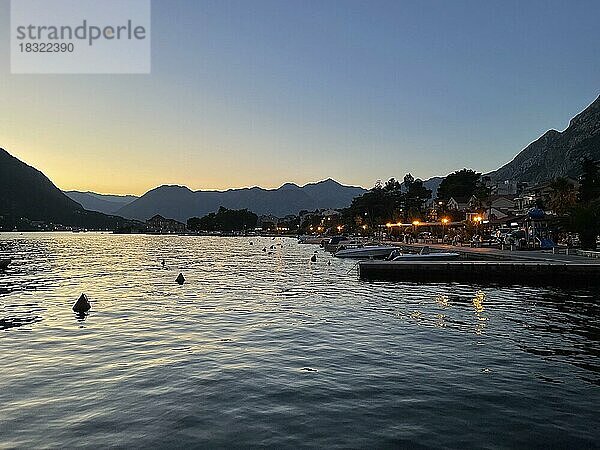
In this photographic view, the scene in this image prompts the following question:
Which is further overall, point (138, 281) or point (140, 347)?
point (138, 281)

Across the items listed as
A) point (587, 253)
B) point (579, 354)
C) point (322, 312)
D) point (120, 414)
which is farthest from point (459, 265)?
point (120, 414)

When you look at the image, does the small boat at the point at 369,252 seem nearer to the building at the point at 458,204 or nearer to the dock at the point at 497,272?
the dock at the point at 497,272

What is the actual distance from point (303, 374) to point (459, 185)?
14677 cm

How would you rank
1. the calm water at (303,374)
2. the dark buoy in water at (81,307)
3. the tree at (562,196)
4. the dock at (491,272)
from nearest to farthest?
the calm water at (303,374), the dark buoy in water at (81,307), the dock at (491,272), the tree at (562,196)

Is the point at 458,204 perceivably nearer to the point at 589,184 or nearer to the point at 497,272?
the point at 589,184

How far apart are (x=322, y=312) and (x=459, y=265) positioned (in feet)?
66.2

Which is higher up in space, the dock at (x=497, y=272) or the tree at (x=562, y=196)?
the tree at (x=562, y=196)

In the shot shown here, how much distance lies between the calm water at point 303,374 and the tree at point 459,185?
128373mm

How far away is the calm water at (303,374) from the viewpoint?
970cm

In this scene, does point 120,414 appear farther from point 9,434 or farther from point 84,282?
point 84,282

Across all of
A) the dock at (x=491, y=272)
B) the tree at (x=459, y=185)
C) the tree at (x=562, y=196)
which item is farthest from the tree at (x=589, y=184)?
the tree at (x=459, y=185)

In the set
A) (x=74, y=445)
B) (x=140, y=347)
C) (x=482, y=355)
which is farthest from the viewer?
(x=140, y=347)

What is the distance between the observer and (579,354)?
15.8 metres

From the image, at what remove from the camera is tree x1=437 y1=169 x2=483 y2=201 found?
151500mm
